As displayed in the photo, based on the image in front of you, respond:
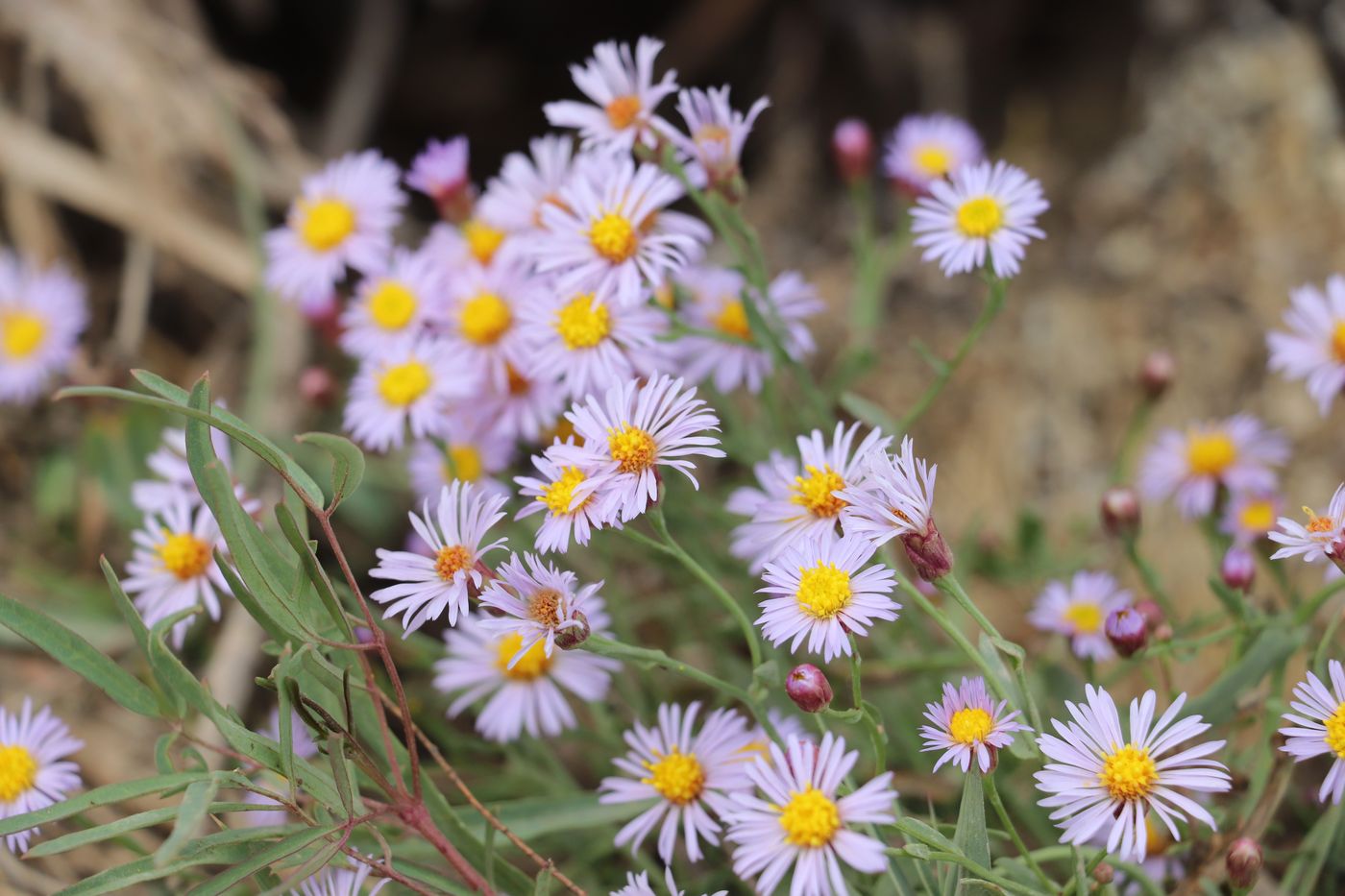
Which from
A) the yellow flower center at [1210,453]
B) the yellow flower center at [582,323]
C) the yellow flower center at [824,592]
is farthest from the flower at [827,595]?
the yellow flower center at [1210,453]

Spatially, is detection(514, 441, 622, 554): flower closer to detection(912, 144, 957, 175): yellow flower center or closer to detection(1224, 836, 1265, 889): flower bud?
detection(1224, 836, 1265, 889): flower bud

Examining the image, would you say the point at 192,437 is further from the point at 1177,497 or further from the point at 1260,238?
the point at 1260,238

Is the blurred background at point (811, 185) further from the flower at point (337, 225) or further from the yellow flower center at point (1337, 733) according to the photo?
the yellow flower center at point (1337, 733)

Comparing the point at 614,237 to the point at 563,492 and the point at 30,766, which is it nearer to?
the point at 563,492

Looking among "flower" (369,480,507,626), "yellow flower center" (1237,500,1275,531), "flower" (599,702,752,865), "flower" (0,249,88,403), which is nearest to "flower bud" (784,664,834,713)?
"flower" (599,702,752,865)

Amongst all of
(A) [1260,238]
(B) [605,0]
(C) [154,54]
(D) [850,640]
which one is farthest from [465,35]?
(D) [850,640]
